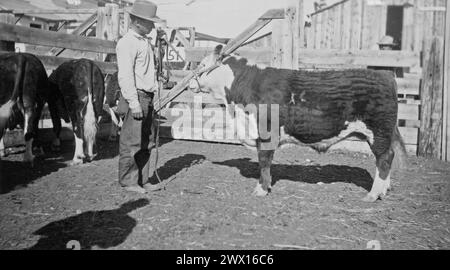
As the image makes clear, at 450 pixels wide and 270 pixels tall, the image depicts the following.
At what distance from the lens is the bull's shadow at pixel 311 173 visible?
20.2ft

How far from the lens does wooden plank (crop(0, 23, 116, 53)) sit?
22.4 feet

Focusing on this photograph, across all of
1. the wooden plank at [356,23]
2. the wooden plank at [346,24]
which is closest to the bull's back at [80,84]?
the wooden plank at [356,23]

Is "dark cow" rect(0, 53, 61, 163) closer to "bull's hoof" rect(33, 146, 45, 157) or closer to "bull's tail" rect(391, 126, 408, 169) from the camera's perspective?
"bull's hoof" rect(33, 146, 45, 157)

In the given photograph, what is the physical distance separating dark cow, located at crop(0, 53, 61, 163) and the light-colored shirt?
1.95m

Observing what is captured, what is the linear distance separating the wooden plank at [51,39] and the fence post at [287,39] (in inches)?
148

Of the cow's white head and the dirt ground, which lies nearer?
the dirt ground

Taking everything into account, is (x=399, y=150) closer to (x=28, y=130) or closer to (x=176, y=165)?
(x=176, y=165)

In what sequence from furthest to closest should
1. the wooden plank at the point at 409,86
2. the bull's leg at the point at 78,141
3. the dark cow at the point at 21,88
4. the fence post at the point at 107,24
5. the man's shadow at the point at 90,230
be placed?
the fence post at the point at 107,24, the wooden plank at the point at 409,86, the bull's leg at the point at 78,141, the dark cow at the point at 21,88, the man's shadow at the point at 90,230

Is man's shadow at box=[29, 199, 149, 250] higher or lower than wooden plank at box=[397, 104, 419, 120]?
lower

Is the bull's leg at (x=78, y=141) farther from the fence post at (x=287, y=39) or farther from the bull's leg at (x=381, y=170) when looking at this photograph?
the bull's leg at (x=381, y=170)

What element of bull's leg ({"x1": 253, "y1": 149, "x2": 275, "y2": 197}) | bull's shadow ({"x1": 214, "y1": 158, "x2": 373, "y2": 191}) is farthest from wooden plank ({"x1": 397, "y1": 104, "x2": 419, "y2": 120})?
bull's leg ({"x1": 253, "y1": 149, "x2": 275, "y2": 197})
